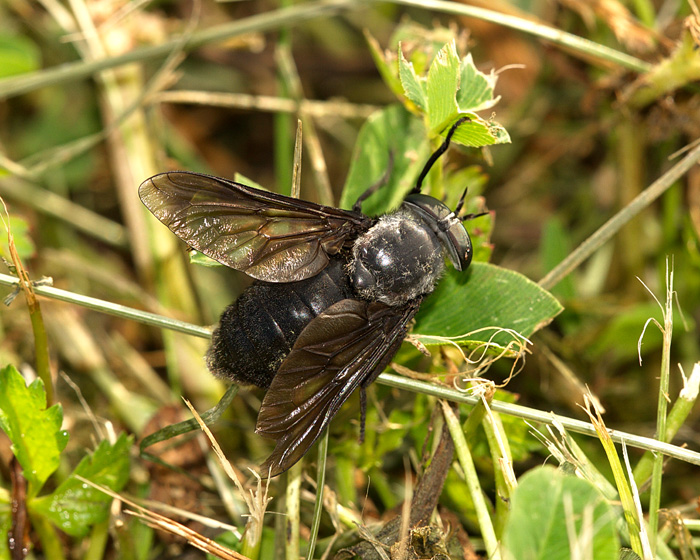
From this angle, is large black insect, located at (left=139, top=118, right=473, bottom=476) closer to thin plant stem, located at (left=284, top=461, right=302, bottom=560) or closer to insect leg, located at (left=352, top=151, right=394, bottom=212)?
insect leg, located at (left=352, top=151, right=394, bottom=212)

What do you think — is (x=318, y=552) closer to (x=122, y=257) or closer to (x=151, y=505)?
(x=151, y=505)

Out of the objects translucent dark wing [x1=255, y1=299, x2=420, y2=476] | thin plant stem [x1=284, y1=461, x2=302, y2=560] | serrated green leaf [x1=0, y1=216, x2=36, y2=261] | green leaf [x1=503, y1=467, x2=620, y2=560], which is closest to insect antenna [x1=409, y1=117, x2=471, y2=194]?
translucent dark wing [x1=255, y1=299, x2=420, y2=476]

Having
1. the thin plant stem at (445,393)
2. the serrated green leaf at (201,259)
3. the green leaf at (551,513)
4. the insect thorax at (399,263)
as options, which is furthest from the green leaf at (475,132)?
the green leaf at (551,513)

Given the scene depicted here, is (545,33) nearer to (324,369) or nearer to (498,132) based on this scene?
(498,132)

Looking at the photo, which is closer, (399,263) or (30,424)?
(30,424)

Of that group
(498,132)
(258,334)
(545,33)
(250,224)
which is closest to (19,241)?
(250,224)

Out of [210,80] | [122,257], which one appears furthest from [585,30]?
[122,257]

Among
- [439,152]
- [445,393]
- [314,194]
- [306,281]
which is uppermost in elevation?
[439,152]
